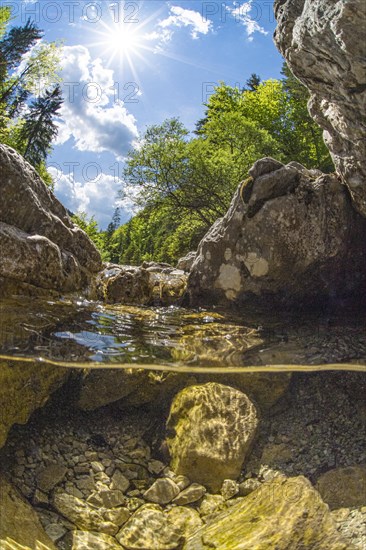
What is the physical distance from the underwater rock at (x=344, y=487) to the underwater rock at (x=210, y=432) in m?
0.78

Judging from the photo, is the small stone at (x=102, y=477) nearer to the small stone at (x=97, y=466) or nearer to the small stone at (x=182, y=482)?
the small stone at (x=97, y=466)

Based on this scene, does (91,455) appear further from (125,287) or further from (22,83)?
(22,83)

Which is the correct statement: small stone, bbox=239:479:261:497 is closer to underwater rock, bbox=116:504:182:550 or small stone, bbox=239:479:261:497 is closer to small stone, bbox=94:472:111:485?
underwater rock, bbox=116:504:182:550

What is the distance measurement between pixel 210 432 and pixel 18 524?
1.87 meters

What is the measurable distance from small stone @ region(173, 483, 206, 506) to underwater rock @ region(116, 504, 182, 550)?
0.18 metres

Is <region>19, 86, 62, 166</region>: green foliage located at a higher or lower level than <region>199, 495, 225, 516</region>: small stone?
higher

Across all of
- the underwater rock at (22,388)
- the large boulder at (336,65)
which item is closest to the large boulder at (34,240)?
the underwater rock at (22,388)

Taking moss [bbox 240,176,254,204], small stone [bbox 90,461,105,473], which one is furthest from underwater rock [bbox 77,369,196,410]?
moss [bbox 240,176,254,204]

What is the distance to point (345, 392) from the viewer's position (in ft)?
15.2

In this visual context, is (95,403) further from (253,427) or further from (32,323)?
(253,427)

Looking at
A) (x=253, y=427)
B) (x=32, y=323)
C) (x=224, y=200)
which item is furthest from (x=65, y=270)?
(x=224, y=200)

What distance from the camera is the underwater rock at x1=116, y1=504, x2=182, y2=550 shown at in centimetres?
331

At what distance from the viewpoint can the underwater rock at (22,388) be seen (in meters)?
3.97

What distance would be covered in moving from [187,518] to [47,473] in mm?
1376
